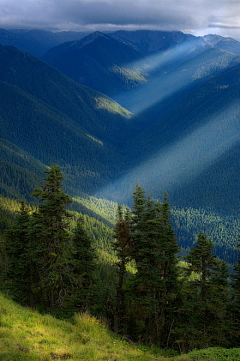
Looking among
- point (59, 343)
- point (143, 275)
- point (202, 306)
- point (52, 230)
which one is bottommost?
point (59, 343)

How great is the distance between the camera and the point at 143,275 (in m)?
28.6

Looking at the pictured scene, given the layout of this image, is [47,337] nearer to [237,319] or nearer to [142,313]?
[142,313]

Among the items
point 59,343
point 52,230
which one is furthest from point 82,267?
point 59,343

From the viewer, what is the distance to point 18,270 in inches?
A: 1359

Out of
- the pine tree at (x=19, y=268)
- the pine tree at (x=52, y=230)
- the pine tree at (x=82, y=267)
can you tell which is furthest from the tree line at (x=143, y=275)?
the pine tree at (x=82, y=267)

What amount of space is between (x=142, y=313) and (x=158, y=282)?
11.8ft

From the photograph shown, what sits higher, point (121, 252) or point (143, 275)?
point (121, 252)

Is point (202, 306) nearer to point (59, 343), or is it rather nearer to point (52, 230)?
point (52, 230)

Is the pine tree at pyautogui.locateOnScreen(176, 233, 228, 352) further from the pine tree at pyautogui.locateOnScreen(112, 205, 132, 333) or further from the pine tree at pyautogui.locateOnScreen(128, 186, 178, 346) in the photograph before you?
the pine tree at pyautogui.locateOnScreen(112, 205, 132, 333)

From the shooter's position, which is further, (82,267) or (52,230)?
(82,267)

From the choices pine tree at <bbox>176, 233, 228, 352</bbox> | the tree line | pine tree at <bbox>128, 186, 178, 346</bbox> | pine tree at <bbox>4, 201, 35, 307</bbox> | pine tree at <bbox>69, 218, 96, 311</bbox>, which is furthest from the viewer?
pine tree at <bbox>69, 218, 96, 311</bbox>

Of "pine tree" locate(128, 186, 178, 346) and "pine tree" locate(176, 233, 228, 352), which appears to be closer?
"pine tree" locate(128, 186, 178, 346)

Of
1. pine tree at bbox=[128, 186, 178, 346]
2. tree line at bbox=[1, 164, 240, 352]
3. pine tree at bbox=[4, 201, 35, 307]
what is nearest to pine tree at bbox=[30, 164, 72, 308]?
tree line at bbox=[1, 164, 240, 352]

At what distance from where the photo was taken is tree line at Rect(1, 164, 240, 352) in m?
27.9
